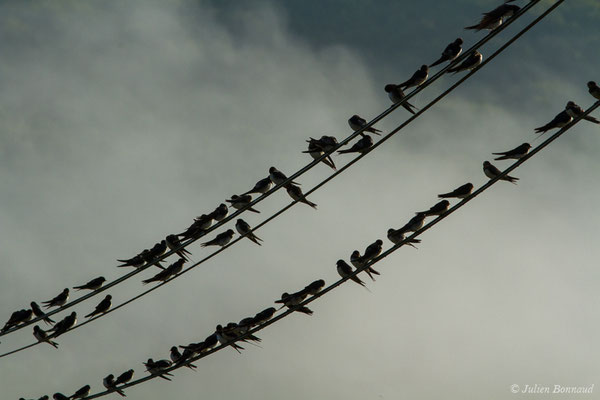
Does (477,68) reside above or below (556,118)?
below

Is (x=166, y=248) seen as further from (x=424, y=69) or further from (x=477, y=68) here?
(x=477, y=68)

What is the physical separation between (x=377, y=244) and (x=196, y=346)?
129 inches

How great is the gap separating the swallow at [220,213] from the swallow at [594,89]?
602 cm

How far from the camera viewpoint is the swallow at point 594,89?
1195 cm

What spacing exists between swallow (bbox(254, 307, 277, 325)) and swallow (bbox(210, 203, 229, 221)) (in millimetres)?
1674

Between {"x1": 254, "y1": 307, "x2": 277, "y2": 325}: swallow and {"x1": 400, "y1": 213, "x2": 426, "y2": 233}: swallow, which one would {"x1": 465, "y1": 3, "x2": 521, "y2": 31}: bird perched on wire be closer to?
{"x1": 400, "y1": 213, "x2": 426, "y2": 233}: swallow

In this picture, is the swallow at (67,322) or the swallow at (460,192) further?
the swallow at (67,322)

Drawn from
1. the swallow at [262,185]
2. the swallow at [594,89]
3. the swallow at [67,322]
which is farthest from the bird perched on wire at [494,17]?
the swallow at [67,322]

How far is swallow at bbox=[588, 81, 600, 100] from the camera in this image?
39.2ft

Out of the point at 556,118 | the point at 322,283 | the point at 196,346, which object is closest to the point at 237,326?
the point at 196,346

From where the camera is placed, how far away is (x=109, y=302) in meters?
14.8

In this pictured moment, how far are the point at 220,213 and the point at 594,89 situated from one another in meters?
6.31

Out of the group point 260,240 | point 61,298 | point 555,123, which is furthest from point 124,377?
point 555,123

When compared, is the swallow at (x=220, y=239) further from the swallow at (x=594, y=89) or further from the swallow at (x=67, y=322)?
the swallow at (x=594, y=89)
